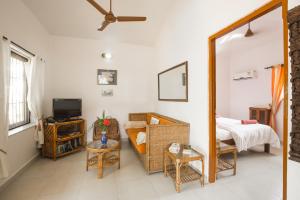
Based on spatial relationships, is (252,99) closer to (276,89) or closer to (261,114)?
(261,114)

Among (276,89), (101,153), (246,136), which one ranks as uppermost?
(276,89)

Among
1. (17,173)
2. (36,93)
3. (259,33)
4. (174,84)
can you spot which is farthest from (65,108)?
(259,33)

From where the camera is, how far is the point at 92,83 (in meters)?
3.88

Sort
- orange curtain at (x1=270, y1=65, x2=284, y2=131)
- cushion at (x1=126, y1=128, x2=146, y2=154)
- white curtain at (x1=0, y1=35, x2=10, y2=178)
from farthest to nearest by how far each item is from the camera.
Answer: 1. orange curtain at (x1=270, y1=65, x2=284, y2=131)
2. cushion at (x1=126, y1=128, x2=146, y2=154)
3. white curtain at (x1=0, y1=35, x2=10, y2=178)

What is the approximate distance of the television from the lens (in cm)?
317

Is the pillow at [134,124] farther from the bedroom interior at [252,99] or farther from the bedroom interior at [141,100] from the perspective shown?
the bedroom interior at [252,99]

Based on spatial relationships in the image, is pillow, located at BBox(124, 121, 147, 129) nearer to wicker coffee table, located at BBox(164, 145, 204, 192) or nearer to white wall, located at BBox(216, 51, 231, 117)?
wicker coffee table, located at BBox(164, 145, 204, 192)

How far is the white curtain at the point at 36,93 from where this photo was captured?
2.69 m

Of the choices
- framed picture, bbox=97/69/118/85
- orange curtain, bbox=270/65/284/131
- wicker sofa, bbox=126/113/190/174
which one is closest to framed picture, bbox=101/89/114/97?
framed picture, bbox=97/69/118/85

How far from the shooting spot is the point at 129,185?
2.08m

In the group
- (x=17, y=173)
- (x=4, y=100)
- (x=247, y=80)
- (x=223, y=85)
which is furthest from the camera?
(x=223, y=85)

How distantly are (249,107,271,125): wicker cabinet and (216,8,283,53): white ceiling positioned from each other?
1.97m

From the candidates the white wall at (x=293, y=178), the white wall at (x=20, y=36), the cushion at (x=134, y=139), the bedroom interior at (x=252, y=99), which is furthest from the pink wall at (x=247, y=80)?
the white wall at (x=20, y=36)

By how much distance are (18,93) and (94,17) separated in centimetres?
219
